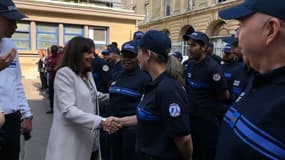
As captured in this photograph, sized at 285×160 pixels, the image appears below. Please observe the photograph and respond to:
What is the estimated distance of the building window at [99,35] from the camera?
2325 centimetres

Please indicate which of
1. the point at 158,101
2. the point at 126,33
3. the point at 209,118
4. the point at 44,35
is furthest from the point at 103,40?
the point at 158,101

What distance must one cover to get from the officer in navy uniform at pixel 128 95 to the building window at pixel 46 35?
1964 centimetres

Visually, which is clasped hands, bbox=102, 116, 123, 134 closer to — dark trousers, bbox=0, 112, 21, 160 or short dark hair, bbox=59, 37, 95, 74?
short dark hair, bbox=59, 37, 95, 74

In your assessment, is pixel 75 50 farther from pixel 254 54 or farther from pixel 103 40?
pixel 103 40

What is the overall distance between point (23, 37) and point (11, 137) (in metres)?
20.1

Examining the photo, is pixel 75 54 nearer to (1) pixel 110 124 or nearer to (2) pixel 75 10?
(1) pixel 110 124

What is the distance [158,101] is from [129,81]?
1.43 m

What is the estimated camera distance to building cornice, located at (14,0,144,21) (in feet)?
67.2

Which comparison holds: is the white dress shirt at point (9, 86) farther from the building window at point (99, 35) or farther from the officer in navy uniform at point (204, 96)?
the building window at point (99, 35)

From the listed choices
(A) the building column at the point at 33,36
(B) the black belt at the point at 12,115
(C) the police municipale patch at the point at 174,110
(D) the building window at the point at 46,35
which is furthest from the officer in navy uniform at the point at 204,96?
(D) the building window at the point at 46,35

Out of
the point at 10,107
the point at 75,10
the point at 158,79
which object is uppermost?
the point at 75,10

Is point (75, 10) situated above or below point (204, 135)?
above

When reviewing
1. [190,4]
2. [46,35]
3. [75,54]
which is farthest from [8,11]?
[190,4]

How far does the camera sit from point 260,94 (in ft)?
4.04
